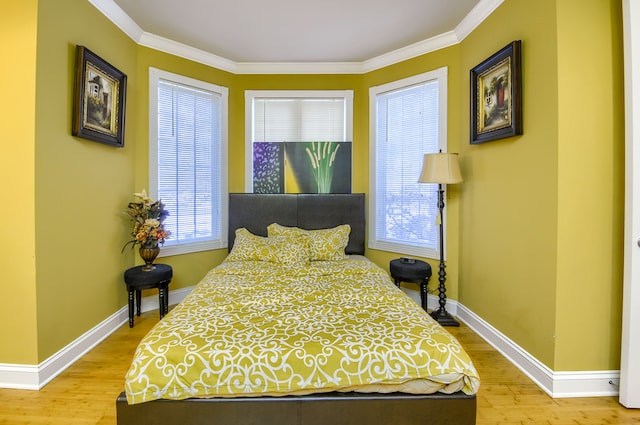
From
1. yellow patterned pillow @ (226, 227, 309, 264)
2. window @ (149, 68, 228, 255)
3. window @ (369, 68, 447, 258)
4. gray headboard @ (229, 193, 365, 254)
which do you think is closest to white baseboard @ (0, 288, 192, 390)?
window @ (149, 68, 228, 255)

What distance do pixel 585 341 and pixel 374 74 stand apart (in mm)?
3285

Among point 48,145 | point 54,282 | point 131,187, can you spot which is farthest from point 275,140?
point 54,282

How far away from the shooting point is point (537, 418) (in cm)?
190

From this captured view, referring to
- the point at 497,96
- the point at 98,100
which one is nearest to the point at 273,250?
the point at 98,100

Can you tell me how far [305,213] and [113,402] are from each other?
98.7 inches

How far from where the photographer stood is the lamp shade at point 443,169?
3027 mm

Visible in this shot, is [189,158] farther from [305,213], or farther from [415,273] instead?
[415,273]

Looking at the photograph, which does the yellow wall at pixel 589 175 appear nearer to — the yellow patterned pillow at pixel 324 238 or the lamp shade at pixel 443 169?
the lamp shade at pixel 443 169

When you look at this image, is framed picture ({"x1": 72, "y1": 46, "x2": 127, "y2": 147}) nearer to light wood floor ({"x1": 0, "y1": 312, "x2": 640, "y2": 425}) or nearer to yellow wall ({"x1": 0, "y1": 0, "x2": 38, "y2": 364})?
yellow wall ({"x1": 0, "y1": 0, "x2": 38, "y2": 364})

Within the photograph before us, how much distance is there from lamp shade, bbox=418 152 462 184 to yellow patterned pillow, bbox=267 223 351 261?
41.3 inches

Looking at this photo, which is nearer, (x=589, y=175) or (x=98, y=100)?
(x=589, y=175)

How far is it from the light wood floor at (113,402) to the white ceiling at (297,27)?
2885 mm

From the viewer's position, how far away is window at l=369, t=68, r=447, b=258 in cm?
353

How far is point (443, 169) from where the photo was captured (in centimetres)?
304
